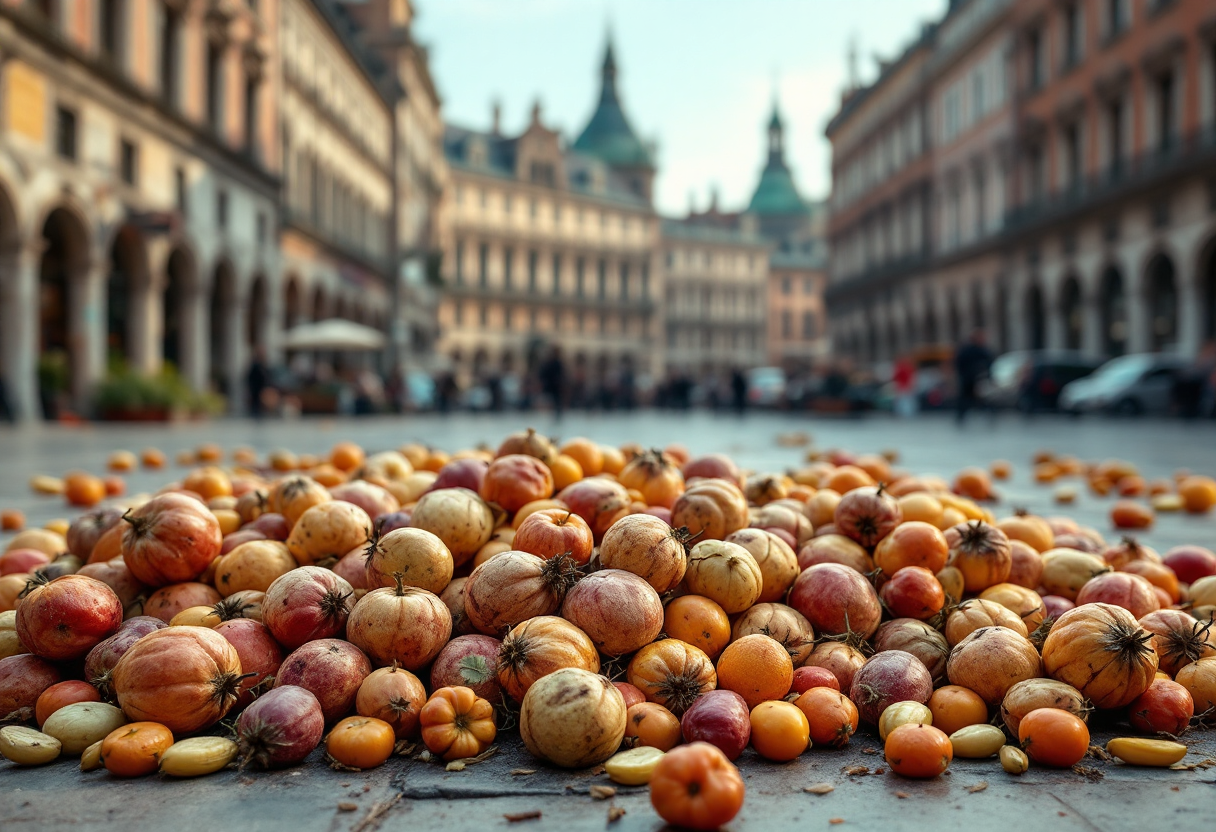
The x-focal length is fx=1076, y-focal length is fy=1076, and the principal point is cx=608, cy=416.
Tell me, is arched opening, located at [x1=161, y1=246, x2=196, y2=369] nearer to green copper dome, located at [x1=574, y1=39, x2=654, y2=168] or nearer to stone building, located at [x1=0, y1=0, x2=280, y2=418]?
stone building, located at [x1=0, y1=0, x2=280, y2=418]

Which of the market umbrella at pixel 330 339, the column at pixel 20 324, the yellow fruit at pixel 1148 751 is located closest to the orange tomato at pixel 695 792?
the yellow fruit at pixel 1148 751

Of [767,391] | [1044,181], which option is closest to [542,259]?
[767,391]

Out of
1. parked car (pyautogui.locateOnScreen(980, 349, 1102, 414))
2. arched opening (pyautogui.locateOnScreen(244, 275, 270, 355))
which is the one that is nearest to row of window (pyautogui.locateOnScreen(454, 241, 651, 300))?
arched opening (pyautogui.locateOnScreen(244, 275, 270, 355))

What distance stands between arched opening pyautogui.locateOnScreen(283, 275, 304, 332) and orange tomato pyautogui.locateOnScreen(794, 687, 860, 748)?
38.7 m

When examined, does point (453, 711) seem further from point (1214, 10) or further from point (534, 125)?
point (534, 125)

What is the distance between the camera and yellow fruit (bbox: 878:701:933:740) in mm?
2467

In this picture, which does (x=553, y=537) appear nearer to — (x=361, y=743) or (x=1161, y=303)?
(x=361, y=743)

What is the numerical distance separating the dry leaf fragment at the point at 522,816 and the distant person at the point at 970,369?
2098cm

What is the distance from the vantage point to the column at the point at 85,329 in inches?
907

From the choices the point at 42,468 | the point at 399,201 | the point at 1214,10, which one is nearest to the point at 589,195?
the point at 399,201

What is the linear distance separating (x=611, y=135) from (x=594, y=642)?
10963 cm

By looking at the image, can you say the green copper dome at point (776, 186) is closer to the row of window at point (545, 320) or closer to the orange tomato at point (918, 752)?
the row of window at point (545, 320)

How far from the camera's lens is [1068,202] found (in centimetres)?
3988

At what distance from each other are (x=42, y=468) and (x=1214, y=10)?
33.7 metres
